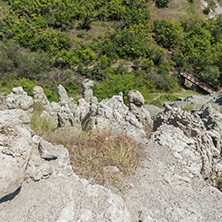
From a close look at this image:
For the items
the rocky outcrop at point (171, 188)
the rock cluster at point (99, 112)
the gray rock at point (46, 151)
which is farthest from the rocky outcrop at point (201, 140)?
the gray rock at point (46, 151)

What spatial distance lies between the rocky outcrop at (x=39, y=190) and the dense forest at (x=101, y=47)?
14351 mm

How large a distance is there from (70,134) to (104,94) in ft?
44.4

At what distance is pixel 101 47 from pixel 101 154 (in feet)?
75.5

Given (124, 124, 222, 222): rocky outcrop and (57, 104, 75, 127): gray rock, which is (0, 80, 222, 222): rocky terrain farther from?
(57, 104, 75, 127): gray rock

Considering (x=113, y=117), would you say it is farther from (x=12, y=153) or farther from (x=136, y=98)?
(x=12, y=153)

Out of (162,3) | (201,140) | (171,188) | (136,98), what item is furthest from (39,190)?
(162,3)

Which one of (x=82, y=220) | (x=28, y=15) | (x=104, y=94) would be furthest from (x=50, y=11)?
(x=82, y=220)

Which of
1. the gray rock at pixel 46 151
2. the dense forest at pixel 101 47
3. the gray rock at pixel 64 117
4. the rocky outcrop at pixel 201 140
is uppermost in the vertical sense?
the rocky outcrop at pixel 201 140

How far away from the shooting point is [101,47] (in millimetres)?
24516

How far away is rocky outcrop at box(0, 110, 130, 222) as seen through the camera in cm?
203

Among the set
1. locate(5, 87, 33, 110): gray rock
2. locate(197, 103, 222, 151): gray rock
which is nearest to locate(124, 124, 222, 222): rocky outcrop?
locate(197, 103, 222, 151): gray rock

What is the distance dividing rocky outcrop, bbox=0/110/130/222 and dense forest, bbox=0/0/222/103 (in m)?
14.4

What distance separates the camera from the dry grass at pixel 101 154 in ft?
9.45

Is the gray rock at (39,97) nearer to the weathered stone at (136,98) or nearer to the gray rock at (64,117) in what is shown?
the gray rock at (64,117)
